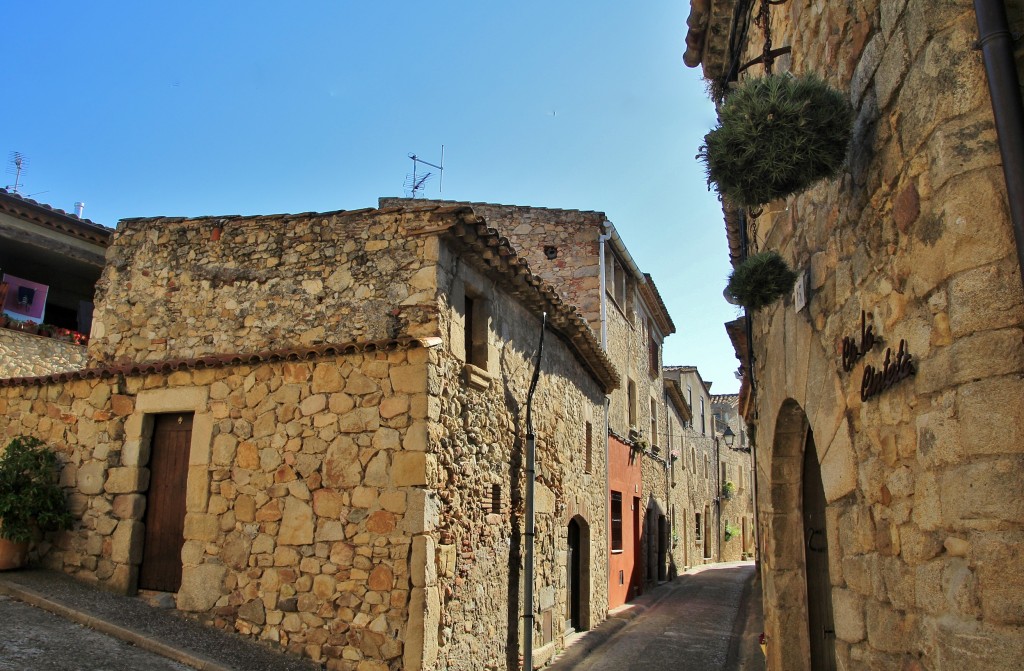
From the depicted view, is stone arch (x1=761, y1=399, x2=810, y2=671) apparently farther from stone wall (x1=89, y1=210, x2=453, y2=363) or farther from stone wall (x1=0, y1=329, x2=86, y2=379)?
stone wall (x1=0, y1=329, x2=86, y2=379)

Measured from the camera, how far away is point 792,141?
312 cm

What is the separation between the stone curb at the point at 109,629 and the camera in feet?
19.1

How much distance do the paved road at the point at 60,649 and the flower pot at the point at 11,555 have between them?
115 centimetres

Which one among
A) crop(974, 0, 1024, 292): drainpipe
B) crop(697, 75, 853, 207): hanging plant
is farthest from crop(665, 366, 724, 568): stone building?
crop(974, 0, 1024, 292): drainpipe

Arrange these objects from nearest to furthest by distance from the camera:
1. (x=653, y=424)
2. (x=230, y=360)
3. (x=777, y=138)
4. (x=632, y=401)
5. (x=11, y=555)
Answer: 1. (x=777, y=138)
2. (x=230, y=360)
3. (x=11, y=555)
4. (x=632, y=401)
5. (x=653, y=424)

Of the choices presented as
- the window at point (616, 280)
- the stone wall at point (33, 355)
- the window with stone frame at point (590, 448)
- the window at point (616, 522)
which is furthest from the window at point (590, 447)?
the stone wall at point (33, 355)

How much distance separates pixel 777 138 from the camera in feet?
10.4

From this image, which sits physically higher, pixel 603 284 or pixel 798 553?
pixel 603 284

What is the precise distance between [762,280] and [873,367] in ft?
4.43

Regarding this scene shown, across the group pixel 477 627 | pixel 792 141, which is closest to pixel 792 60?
pixel 792 141

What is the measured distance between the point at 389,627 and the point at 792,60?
16.0ft

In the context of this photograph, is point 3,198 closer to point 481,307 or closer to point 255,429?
point 255,429

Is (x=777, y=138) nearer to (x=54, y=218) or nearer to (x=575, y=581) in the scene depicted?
(x=575, y=581)

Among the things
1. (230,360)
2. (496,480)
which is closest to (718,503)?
(496,480)
